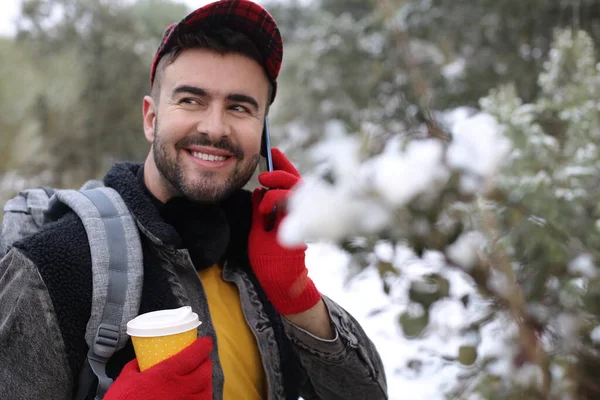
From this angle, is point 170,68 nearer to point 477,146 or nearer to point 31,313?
point 31,313

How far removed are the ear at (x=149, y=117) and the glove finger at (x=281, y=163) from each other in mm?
326

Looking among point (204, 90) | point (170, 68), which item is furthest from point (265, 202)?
point (170, 68)

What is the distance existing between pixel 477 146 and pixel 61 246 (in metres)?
0.79

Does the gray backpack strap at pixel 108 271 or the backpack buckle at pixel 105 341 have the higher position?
the gray backpack strap at pixel 108 271

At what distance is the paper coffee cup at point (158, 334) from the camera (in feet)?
3.01

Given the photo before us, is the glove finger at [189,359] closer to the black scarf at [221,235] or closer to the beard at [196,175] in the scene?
the black scarf at [221,235]

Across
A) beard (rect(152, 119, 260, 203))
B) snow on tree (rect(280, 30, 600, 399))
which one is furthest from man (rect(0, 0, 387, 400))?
snow on tree (rect(280, 30, 600, 399))

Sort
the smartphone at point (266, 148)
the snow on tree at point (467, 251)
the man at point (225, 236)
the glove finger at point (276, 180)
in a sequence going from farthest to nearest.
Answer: the smartphone at point (266, 148) < the glove finger at point (276, 180) < the man at point (225, 236) < the snow on tree at point (467, 251)

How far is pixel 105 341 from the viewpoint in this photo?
3.10ft

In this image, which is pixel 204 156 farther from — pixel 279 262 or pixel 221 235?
pixel 279 262

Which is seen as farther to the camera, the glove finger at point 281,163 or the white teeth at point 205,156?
the glove finger at point 281,163

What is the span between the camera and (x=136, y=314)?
3.27 feet

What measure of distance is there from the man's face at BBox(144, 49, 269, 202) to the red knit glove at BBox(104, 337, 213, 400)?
0.41 m

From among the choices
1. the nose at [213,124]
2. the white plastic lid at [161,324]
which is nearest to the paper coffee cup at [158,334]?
the white plastic lid at [161,324]
